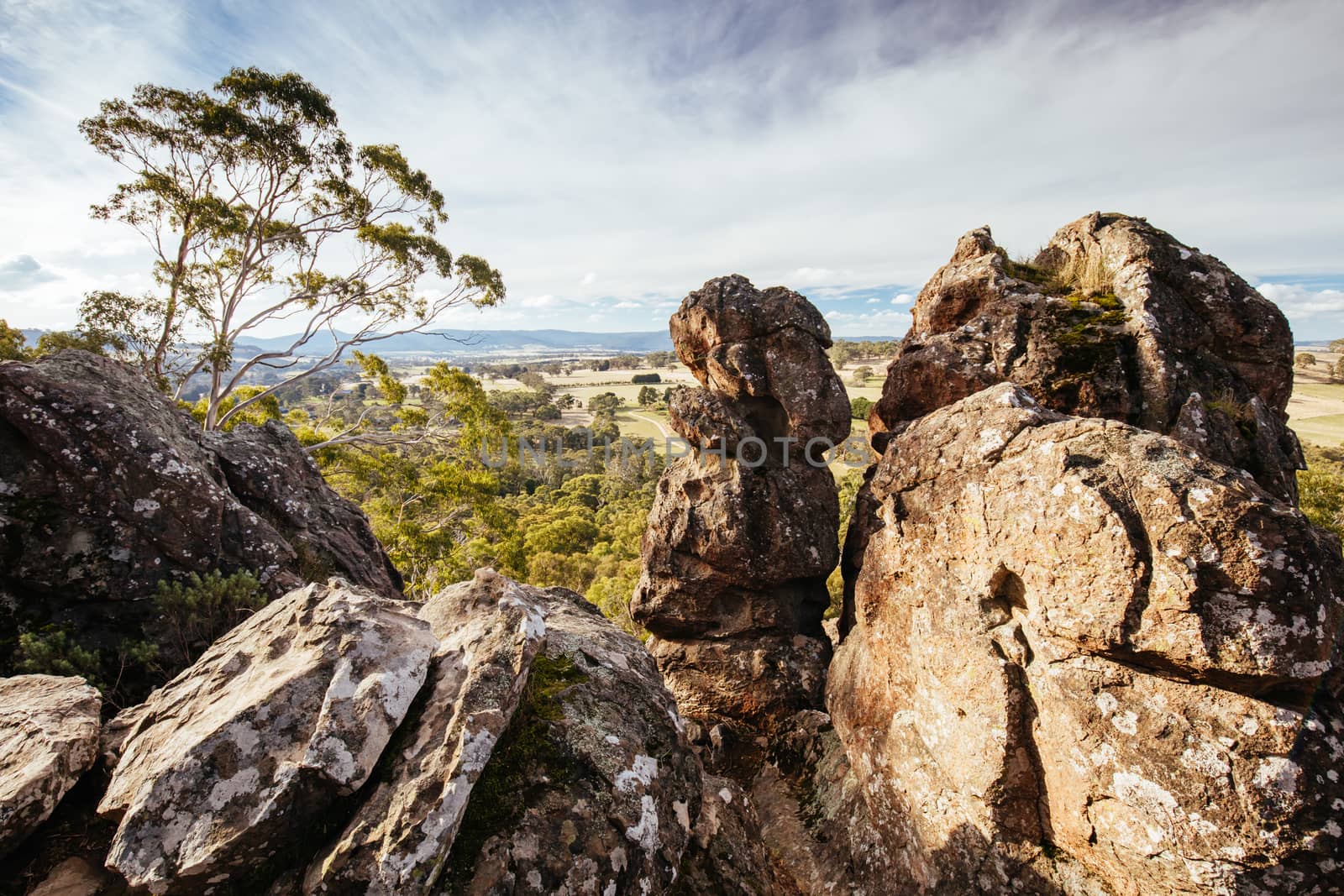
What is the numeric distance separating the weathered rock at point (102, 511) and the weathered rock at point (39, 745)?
240cm

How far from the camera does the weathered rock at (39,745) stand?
3.79m

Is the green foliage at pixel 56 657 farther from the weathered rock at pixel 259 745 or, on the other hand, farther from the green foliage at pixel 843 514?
the green foliage at pixel 843 514

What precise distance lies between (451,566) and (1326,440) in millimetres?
76827

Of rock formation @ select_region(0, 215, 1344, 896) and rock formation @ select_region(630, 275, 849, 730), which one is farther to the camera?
rock formation @ select_region(630, 275, 849, 730)

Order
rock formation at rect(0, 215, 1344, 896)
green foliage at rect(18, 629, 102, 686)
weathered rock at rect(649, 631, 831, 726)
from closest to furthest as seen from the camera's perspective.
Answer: rock formation at rect(0, 215, 1344, 896) < green foliage at rect(18, 629, 102, 686) < weathered rock at rect(649, 631, 831, 726)

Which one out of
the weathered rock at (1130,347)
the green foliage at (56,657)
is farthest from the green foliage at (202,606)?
the weathered rock at (1130,347)

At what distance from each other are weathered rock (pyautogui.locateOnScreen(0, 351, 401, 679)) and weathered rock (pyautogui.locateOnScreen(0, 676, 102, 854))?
2.40 meters

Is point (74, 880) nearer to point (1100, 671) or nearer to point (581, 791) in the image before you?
point (581, 791)

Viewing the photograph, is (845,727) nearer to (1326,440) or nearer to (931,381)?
(931,381)

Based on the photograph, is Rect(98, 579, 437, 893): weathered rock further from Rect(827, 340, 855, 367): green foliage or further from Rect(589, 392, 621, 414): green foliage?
Rect(827, 340, 855, 367): green foliage

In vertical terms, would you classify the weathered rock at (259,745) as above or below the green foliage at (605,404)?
above

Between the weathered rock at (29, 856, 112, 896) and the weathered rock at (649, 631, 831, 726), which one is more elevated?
the weathered rock at (29, 856, 112, 896)

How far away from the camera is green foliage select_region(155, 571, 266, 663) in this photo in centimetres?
729

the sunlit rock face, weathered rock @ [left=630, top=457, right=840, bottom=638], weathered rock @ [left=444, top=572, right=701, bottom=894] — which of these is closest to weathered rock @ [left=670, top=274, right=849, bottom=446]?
weathered rock @ [left=630, top=457, right=840, bottom=638]
